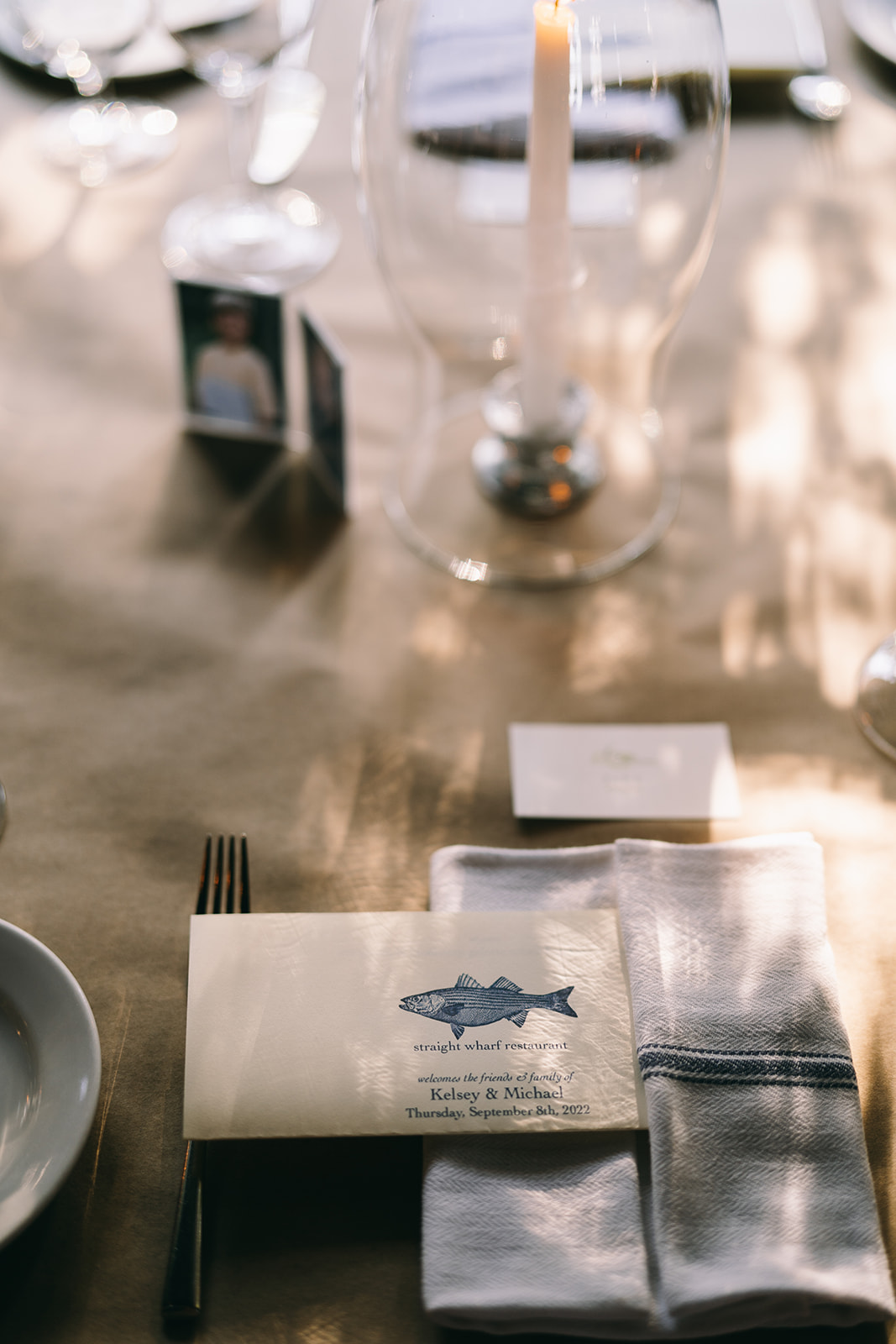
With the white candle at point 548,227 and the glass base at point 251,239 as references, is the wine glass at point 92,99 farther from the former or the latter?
the white candle at point 548,227

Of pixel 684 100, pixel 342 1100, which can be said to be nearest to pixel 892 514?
pixel 684 100

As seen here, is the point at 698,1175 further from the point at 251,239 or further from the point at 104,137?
the point at 104,137

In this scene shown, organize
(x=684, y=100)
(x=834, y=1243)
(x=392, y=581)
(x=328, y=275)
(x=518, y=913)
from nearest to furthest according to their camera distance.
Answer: (x=834, y=1243)
(x=518, y=913)
(x=684, y=100)
(x=392, y=581)
(x=328, y=275)

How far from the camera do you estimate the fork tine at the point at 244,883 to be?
636mm

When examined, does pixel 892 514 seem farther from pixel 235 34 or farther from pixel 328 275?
pixel 235 34

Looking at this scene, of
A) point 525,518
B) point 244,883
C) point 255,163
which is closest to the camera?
point 244,883

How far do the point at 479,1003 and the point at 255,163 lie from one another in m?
0.93

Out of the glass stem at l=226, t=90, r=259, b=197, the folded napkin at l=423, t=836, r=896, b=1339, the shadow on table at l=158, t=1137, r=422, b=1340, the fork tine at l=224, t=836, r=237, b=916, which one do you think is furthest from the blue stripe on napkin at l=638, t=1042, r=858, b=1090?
the glass stem at l=226, t=90, r=259, b=197

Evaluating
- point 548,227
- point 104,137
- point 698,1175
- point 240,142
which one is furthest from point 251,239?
→ point 698,1175

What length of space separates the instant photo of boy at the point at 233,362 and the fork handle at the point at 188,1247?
569 millimetres

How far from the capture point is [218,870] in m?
0.66

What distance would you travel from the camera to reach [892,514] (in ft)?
2.93

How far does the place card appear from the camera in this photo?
2.34ft

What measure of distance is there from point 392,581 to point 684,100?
0.36 meters
